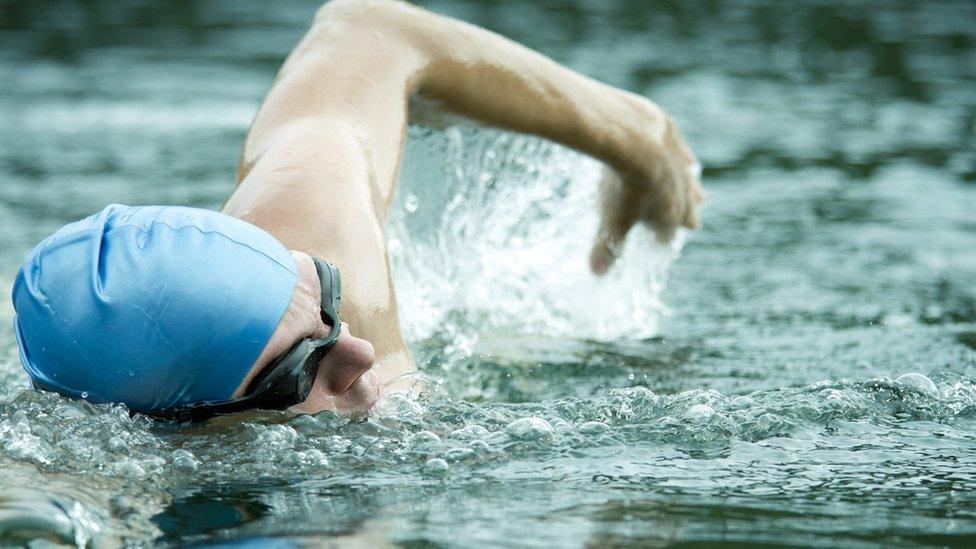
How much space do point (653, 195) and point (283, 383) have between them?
184 cm

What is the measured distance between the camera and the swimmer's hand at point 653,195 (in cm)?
409

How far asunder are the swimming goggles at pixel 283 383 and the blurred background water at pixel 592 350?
3.9 inches

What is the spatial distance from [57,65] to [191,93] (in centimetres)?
184

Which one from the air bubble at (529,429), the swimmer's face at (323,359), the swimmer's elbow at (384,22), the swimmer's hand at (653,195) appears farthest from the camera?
the swimmer's hand at (653,195)

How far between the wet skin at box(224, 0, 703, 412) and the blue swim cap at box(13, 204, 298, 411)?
0.38 ft

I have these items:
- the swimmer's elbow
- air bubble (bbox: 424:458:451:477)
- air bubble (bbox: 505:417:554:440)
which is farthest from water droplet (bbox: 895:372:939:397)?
the swimmer's elbow

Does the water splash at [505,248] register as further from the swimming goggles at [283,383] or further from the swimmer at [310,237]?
the swimming goggles at [283,383]

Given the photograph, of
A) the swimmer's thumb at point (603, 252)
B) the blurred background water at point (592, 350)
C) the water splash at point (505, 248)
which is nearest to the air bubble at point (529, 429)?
the blurred background water at point (592, 350)

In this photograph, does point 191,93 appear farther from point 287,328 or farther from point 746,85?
point 287,328

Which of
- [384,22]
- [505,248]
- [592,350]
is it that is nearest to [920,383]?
[592,350]

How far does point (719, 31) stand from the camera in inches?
509

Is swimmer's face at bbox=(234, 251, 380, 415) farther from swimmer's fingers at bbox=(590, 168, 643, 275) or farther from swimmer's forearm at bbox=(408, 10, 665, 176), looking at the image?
swimmer's fingers at bbox=(590, 168, 643, 275)

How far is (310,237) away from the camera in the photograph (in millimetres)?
2977

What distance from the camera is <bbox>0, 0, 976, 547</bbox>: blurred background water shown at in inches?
93.7
